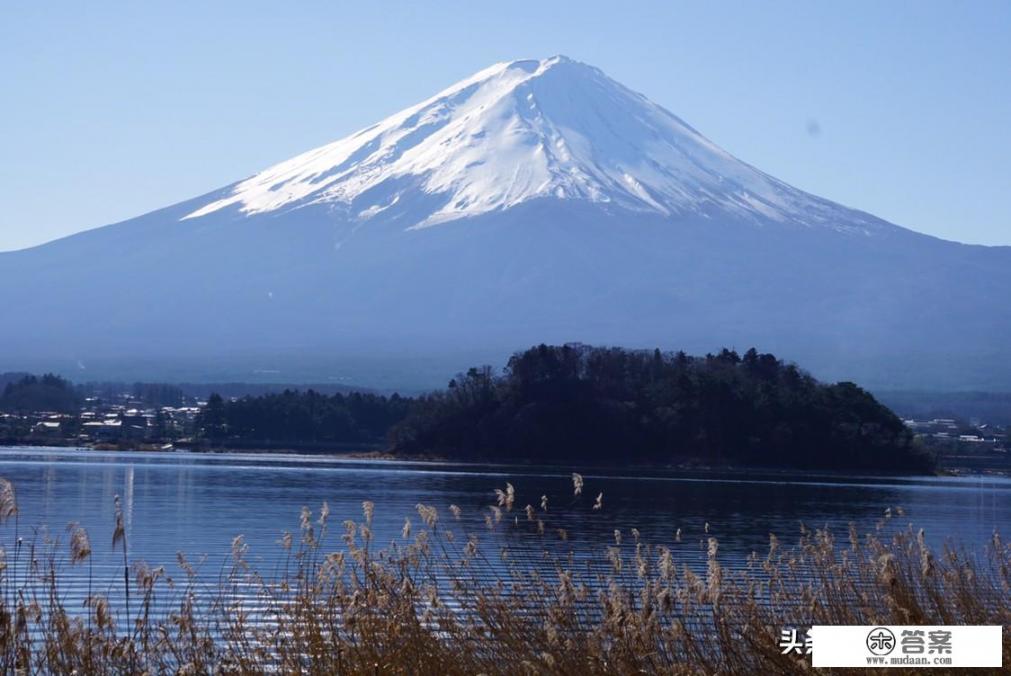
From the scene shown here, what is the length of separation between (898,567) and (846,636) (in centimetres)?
253

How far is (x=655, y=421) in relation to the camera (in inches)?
2645

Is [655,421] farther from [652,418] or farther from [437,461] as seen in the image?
[437,461]

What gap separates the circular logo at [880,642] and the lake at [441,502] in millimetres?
4392

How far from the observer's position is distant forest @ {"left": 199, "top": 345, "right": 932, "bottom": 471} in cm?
6638

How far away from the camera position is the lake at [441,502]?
2442cm

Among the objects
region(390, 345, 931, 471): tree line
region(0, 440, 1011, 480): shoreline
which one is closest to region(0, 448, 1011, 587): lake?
region(0, 440, 1011, 480): shoreline

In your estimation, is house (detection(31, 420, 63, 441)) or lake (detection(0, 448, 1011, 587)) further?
house (detection(31, 420, 63, 441))

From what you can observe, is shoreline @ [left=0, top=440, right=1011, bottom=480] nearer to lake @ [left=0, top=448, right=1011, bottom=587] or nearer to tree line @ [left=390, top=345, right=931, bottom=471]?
tree line @ [left=390, top=345, right=931, bottom=471]

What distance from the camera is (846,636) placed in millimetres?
8414

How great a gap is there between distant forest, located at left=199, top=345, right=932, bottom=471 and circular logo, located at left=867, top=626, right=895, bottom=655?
57.5m

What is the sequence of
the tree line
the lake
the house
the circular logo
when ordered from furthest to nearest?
the house, the tree line, the lake, the circular logo

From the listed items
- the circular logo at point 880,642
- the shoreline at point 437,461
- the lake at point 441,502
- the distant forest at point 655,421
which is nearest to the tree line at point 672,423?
the distant forest at point 655,421

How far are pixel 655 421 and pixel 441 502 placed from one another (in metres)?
32.5

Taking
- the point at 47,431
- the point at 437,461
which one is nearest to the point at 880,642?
the point at 437,461
